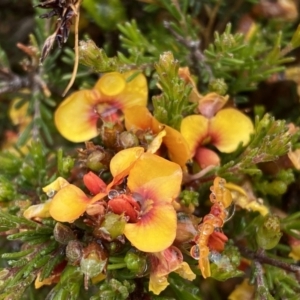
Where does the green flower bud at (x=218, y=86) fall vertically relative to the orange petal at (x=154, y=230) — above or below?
above

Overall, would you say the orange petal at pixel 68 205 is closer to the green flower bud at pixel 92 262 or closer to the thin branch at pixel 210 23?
the green flower bud at pixel 92 262

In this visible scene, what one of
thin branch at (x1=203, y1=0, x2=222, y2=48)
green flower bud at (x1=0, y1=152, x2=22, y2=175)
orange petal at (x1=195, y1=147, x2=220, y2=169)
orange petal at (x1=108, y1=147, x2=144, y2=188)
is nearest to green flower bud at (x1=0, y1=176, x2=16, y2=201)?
green flower bud at (x1=0, y1=152, x2=22, y2=175)

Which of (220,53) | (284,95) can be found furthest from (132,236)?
(284,95)

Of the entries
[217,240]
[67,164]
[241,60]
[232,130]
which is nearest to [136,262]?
[217,240]

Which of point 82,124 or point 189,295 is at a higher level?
point 82,124

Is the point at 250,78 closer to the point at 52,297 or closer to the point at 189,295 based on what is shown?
the point at 189,295

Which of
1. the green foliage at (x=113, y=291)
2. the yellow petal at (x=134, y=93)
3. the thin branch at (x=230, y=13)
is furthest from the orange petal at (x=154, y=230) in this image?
the thin branch at (x=230, y=13)

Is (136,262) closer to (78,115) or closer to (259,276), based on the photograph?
(259,276)
